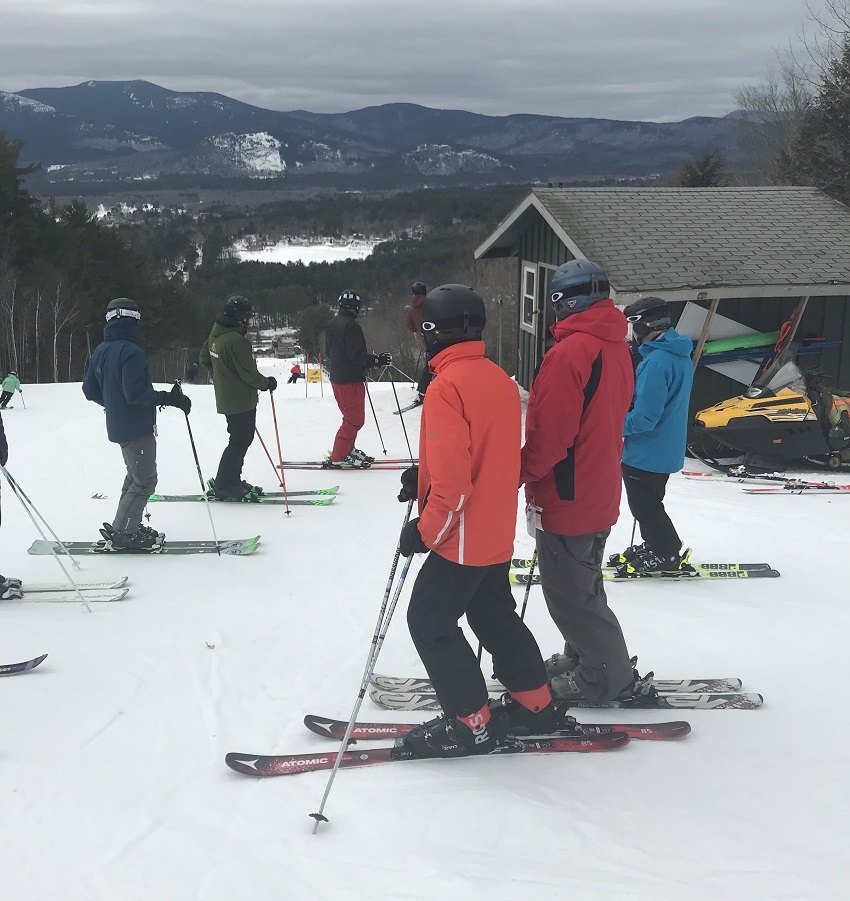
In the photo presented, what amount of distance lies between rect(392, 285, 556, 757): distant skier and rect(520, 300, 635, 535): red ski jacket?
0.21m

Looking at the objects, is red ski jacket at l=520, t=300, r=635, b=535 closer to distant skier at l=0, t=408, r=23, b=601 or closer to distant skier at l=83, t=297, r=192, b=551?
distant skier at l=83, t=297, r=192, b=551

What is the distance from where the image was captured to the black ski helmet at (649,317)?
4492 millimetres

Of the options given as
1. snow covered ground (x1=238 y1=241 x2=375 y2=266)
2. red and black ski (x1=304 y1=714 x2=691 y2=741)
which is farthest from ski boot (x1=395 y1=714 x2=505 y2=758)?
snow covered ground (x1=238 y1=241 x2=375 y2=266)

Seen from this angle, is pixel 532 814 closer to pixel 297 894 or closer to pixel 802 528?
pixel 297 894

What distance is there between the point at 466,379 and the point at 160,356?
45.7 metres

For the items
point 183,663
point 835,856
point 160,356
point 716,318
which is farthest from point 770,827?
point 160,356

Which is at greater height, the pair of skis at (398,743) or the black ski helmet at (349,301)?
Result: the black ski helmet at (349,301)

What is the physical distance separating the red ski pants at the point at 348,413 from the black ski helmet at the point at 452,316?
5314mm

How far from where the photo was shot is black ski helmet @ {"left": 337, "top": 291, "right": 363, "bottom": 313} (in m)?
7.89

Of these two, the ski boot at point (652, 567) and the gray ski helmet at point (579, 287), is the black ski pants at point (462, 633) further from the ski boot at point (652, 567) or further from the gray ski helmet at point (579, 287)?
the ski boot at point (652, 567)

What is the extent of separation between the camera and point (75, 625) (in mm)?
4270

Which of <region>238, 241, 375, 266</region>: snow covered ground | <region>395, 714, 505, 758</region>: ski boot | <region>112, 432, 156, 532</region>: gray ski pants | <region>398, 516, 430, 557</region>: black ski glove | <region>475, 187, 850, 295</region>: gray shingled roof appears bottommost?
<region>395, 714, 505, 758</region>: ski boot

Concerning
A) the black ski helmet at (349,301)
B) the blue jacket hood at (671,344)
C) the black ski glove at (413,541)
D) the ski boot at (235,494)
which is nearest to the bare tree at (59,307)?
the black ski helmet at (349,301)

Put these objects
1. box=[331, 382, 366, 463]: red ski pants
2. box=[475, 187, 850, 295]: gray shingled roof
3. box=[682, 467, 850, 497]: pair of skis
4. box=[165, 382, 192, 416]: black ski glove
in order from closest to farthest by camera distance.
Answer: box=[165, 382, 192, 416]: black ski glove → box=[682, 467, 850, 497]: pair of skis → box=[331, 382, 366, 463]: red ski pants → box=[475, 187, 850, 295]: gray shingled roof
